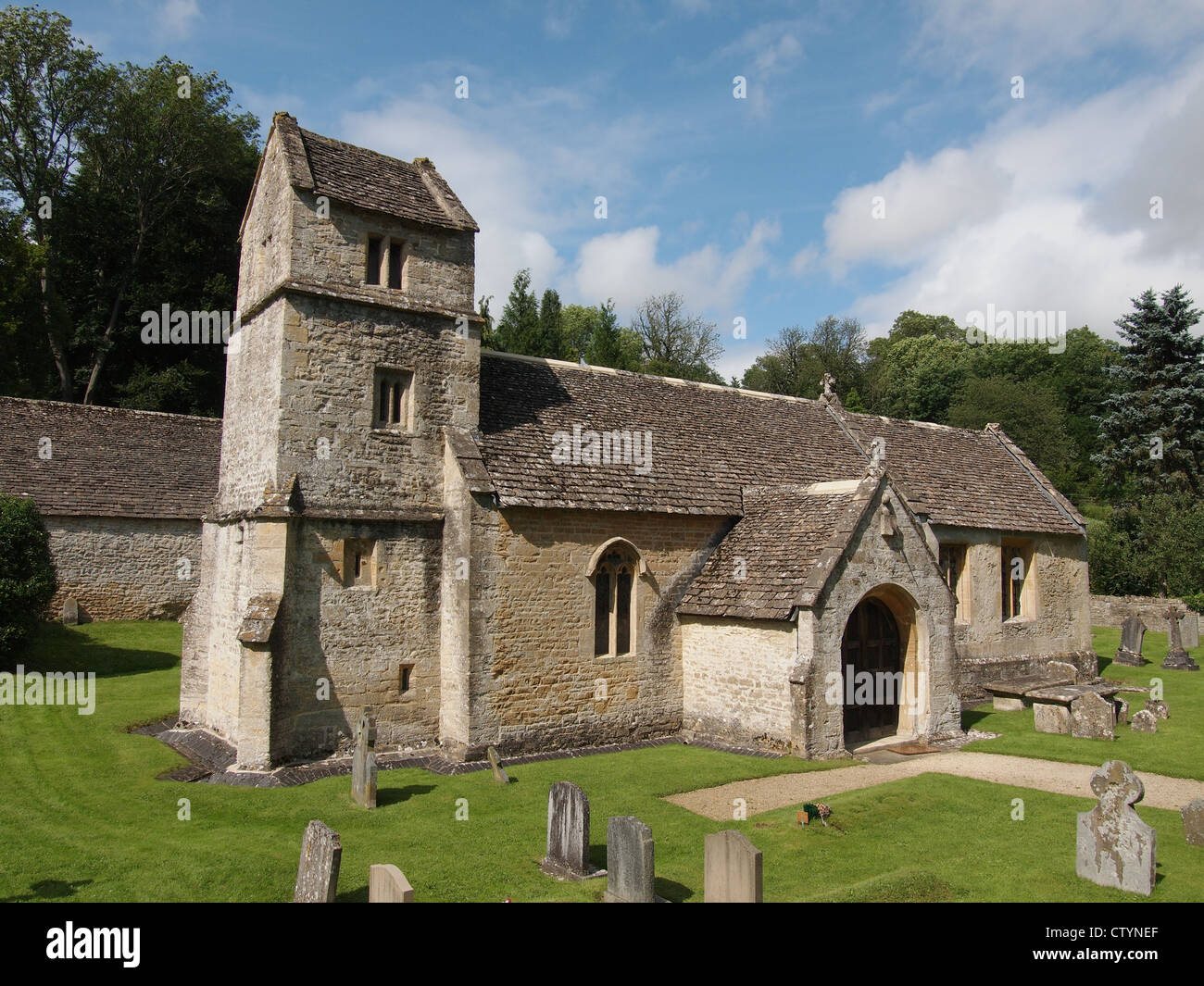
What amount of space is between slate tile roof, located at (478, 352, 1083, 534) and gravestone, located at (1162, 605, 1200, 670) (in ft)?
16.5

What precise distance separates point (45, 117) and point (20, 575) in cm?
3209

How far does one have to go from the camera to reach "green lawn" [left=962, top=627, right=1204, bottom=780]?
1644 centimetres

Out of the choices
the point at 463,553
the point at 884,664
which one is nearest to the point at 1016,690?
the point at 884,664

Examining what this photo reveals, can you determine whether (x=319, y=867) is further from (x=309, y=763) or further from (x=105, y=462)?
(x=105, y=462)

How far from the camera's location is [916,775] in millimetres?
15406

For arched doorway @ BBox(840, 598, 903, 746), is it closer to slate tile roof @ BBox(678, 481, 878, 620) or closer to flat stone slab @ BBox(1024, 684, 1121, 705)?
slate tile roof @ BBox(678, 481, 878, 620)

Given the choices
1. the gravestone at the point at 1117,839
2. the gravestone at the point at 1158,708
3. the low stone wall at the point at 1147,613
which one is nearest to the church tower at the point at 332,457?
the gravestone at the point at 1117,839

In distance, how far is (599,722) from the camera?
17766mm

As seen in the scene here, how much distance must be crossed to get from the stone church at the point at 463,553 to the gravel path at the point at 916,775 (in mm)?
1255

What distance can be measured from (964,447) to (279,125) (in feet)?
79.5

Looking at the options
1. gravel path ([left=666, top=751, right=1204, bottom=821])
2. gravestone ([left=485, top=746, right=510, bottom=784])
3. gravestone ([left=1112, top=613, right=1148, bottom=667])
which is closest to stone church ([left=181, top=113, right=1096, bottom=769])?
gravestone ([left=485, top=746, right=510, bottom=784])

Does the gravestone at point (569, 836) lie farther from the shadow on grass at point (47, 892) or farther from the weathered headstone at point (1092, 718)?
the weathered headstone at point (1092, 718)
